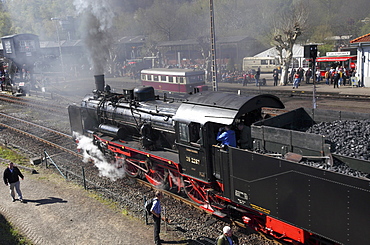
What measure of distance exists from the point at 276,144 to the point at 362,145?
1719mm

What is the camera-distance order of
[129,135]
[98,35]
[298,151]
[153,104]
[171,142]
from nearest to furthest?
[298,151], [171,142], [153,104], [129,135], [98,35]

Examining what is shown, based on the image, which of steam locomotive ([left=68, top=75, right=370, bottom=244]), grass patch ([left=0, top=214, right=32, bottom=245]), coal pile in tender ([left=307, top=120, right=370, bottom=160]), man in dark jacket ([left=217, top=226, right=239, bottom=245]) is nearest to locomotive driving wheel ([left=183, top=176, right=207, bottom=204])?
steam locomotive ([left=68, top=75, right=370, bottom=244])

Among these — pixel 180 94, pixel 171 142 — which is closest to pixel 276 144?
pixel 171 142

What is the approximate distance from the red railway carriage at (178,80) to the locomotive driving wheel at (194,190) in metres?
19.1

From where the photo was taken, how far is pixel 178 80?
30.6 metres

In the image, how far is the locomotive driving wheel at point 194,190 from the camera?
9376 mm

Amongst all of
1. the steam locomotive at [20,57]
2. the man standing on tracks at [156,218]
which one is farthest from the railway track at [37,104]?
the man standing on tracks at [156,218]

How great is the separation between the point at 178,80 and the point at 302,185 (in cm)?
2507

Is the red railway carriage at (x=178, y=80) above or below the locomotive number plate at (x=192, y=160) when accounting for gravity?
above

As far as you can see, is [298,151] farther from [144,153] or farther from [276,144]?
[144,153]

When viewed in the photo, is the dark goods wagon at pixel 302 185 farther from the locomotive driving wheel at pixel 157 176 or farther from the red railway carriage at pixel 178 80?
the red railway carriage at pixel 178 80

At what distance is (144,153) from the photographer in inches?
429

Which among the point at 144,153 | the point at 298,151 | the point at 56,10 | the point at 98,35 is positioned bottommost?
the point at 144,153

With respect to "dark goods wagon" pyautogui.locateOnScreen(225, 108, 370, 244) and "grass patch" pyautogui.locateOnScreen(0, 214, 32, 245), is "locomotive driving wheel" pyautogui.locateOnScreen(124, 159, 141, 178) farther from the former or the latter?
"dark goods wagon" pyautogui.locateOnScreen(225, 108, 370, 244)
